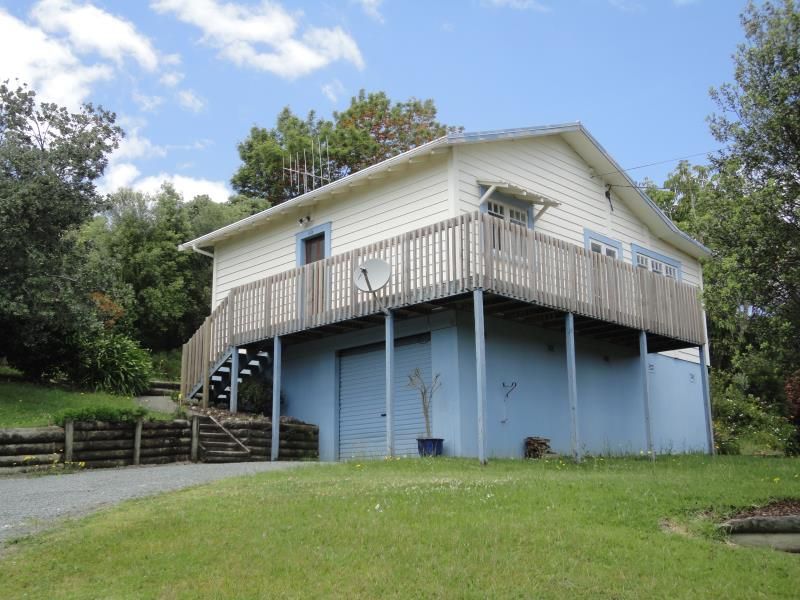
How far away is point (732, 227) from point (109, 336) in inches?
607

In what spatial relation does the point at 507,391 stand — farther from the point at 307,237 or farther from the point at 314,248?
the point at 307,237

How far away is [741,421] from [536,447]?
38.2ft

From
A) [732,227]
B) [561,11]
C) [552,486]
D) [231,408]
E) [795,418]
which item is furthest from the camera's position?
[795,418]

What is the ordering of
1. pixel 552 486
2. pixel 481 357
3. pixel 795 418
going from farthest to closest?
pixel 795 418
pixel 481 357
pixel 552 486

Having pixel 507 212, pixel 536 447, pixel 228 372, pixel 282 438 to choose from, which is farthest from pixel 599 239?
pixel 228 372

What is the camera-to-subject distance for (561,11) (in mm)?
16984

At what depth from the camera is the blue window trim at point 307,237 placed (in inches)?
758

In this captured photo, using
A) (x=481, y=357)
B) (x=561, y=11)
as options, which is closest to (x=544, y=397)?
(x=481, y=357)

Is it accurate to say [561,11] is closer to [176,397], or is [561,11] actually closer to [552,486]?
[552,486]

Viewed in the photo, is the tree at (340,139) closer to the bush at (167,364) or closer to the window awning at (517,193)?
the bush at (167,364)

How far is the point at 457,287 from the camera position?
1442 cm

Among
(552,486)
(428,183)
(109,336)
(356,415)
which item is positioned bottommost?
(552,486)

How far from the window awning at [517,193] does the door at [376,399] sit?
122 inches

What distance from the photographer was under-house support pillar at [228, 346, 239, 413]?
61.0 ft
